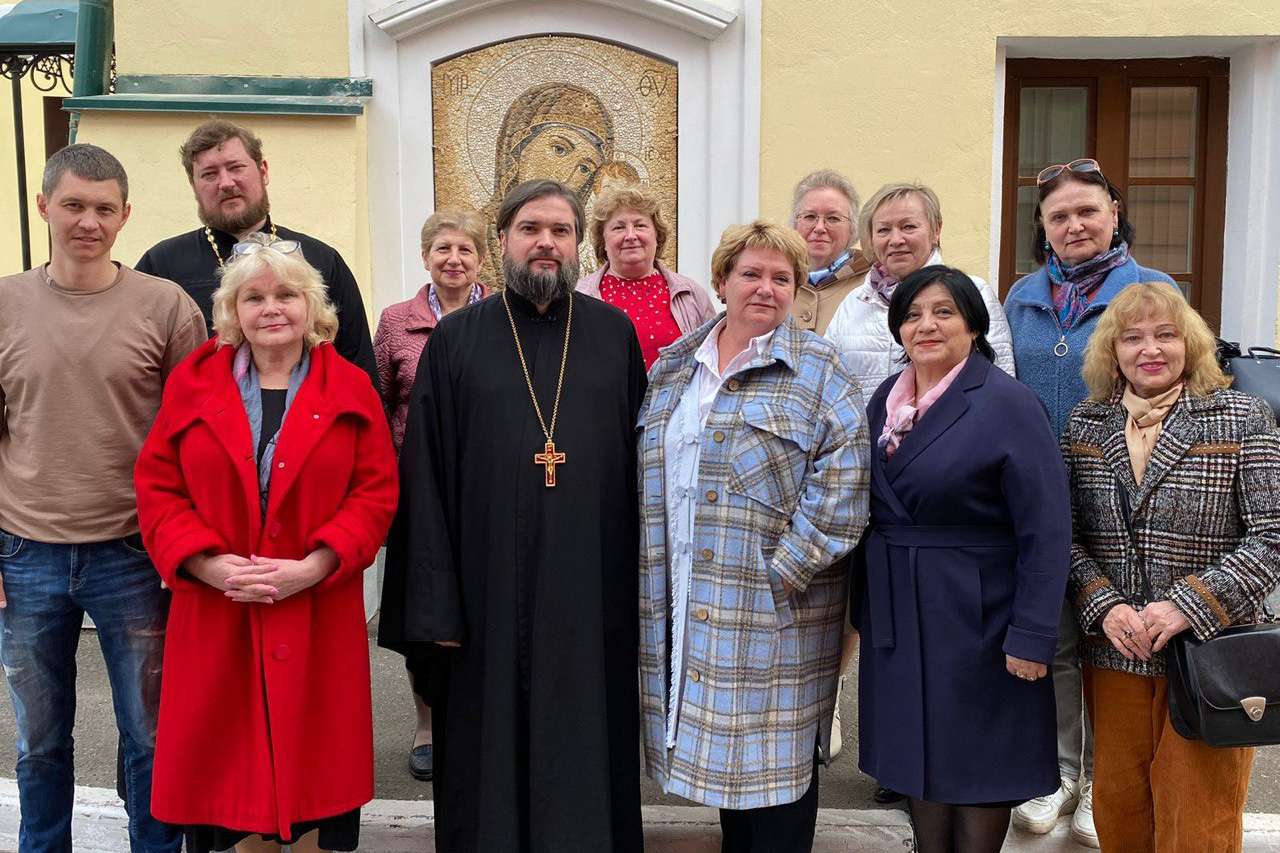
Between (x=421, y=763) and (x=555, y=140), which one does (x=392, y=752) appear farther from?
(x=555, y=140)

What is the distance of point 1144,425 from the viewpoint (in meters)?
2.90

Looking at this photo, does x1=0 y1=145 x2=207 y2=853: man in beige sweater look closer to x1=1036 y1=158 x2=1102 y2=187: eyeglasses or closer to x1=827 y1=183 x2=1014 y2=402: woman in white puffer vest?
x1=827 y1=183 x2=1014 y2=402: woman in white puffer vest

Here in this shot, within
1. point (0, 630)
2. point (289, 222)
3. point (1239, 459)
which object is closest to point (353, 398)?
point (0, 630)

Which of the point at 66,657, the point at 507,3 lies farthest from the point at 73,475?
the point at 507,3

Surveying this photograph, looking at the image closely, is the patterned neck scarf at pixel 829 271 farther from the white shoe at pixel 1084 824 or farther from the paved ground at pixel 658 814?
the white shoe at pixel 1084 824

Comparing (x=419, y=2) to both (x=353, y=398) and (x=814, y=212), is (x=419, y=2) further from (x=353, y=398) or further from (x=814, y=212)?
(x=353, y=398)

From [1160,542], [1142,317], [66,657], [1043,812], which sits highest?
[1142,317]

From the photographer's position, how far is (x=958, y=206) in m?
5.99

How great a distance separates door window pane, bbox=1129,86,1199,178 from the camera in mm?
6223

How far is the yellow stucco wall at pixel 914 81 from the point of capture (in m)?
5.88

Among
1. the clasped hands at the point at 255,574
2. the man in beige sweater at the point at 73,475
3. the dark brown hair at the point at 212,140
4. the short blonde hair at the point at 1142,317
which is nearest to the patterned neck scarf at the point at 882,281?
the short blonde hair at the point at 1142,317

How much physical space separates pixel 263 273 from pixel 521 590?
114 centimetres

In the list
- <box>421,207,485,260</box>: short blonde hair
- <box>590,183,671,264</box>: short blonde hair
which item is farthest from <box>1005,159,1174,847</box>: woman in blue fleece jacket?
<box>421,207,485,260</box>: short blonde hair

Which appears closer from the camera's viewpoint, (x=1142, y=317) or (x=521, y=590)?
(x=1142, y=317)
